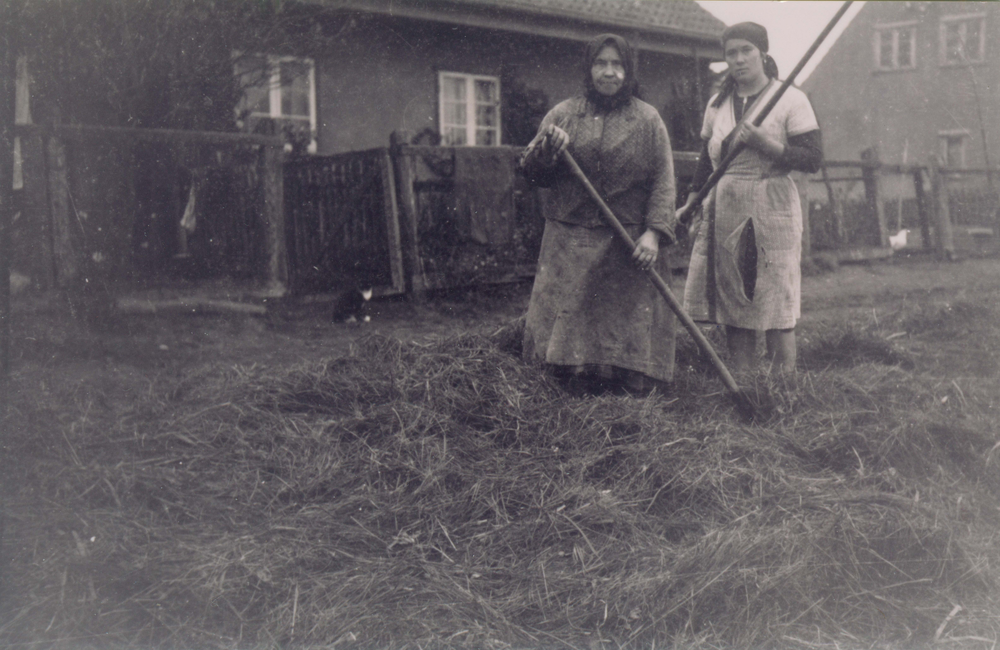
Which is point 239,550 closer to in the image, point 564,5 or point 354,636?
point 354,636

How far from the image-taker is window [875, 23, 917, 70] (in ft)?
51.5

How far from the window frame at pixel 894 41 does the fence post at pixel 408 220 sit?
12888mm

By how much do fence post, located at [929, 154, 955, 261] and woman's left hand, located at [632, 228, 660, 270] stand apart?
8457 mm

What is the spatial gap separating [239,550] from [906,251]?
10.00 meters

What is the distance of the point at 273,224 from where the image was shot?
5387 millimetres

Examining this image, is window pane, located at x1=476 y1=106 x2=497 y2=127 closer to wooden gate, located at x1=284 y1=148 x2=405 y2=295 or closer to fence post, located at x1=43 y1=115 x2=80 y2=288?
wooden gate, located at x1=284 y1=148 x2=405 y2=295

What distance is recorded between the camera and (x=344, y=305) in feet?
19.2

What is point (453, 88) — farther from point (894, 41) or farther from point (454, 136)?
point (894, 41)

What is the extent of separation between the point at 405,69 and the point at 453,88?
77 cm

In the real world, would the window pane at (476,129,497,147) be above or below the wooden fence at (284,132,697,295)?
above

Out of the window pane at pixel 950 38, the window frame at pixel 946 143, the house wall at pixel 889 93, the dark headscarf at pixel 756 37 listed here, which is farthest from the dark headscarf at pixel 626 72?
the window frame at pixel 946 143

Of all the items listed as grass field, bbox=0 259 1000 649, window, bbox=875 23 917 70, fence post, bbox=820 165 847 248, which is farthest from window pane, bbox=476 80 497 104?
window, bbox=875 23 917 70

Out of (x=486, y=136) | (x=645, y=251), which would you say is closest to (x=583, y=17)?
(x=486, y=136)

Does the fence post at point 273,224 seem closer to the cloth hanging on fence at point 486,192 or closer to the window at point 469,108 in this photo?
the cloth hanging on fence at point 486,192
